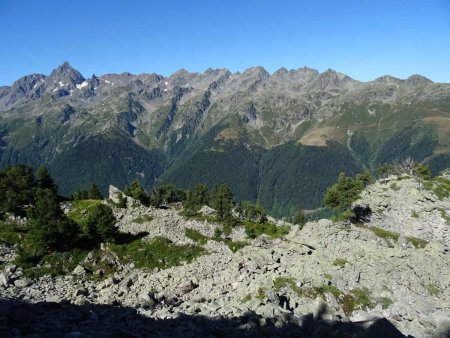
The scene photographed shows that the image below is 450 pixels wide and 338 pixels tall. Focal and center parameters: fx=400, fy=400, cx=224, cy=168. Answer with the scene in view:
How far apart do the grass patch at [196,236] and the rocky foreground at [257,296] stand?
18.4 feet

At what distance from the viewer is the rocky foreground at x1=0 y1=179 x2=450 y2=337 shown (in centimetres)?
2933

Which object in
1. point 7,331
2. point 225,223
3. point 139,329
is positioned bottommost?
point 225,223

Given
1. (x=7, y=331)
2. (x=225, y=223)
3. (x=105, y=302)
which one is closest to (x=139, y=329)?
(x=7, y=331)

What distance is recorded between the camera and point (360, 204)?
97.0m

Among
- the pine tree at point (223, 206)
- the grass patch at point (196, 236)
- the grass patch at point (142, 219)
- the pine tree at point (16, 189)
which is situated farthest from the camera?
the pine tree at point (223, 206)

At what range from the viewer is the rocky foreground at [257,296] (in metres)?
29.3

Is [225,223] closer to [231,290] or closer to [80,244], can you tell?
[80,244]

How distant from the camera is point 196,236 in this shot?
245 feet

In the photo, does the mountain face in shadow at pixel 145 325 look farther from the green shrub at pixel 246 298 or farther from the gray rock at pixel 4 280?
the gray rock at pixel 4 280

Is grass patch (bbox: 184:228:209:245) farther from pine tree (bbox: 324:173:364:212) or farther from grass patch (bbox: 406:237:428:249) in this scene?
pine tree (bbox: 324:173:364:212)

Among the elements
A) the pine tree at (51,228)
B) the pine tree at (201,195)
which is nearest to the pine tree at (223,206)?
the pine tree at (201,195)

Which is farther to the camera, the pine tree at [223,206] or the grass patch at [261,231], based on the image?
the pine tree at [223,206]

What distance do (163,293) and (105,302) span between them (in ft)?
19.7

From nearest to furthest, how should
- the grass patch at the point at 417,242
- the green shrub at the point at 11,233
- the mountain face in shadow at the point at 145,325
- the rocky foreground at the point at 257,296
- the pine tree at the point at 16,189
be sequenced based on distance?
the mountain face in shadow at the point at 145,325 < the rocky foreground at the point at 257,296 < the green shrub at the point at 11,233 < the grass patch at the point at 417,242 < the pine tree at the point at 16,189
